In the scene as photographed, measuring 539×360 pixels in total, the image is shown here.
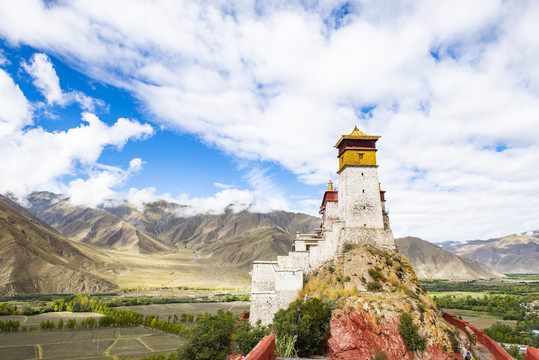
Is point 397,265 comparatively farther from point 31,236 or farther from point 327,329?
point 31,236

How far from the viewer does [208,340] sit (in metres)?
20.2

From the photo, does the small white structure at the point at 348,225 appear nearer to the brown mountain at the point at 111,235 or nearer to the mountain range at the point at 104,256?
the mountain range at the point at 104,256

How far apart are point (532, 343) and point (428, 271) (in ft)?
417

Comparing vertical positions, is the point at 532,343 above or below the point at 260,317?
below

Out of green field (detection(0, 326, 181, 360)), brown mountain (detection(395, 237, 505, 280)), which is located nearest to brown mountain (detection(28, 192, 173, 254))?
green field (detection(0, 326, 181, 360))

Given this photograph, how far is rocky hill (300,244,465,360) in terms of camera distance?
1783 centimetres

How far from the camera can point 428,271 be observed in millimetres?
145750

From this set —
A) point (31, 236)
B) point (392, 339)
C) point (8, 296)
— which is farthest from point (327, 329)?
point (31, 236)

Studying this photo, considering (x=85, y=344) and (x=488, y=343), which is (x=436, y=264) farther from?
(x=85, y=344)

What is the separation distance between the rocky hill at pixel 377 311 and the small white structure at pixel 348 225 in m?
2.12

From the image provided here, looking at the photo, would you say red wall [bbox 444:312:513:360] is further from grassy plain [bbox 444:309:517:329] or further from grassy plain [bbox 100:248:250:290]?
grassy plain [bbox 100:248:250:290]

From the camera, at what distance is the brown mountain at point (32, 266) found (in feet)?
190

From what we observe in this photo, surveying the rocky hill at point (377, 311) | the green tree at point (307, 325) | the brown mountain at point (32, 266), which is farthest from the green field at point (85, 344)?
the brown mountain at point (32, 266)

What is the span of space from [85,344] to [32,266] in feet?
152
